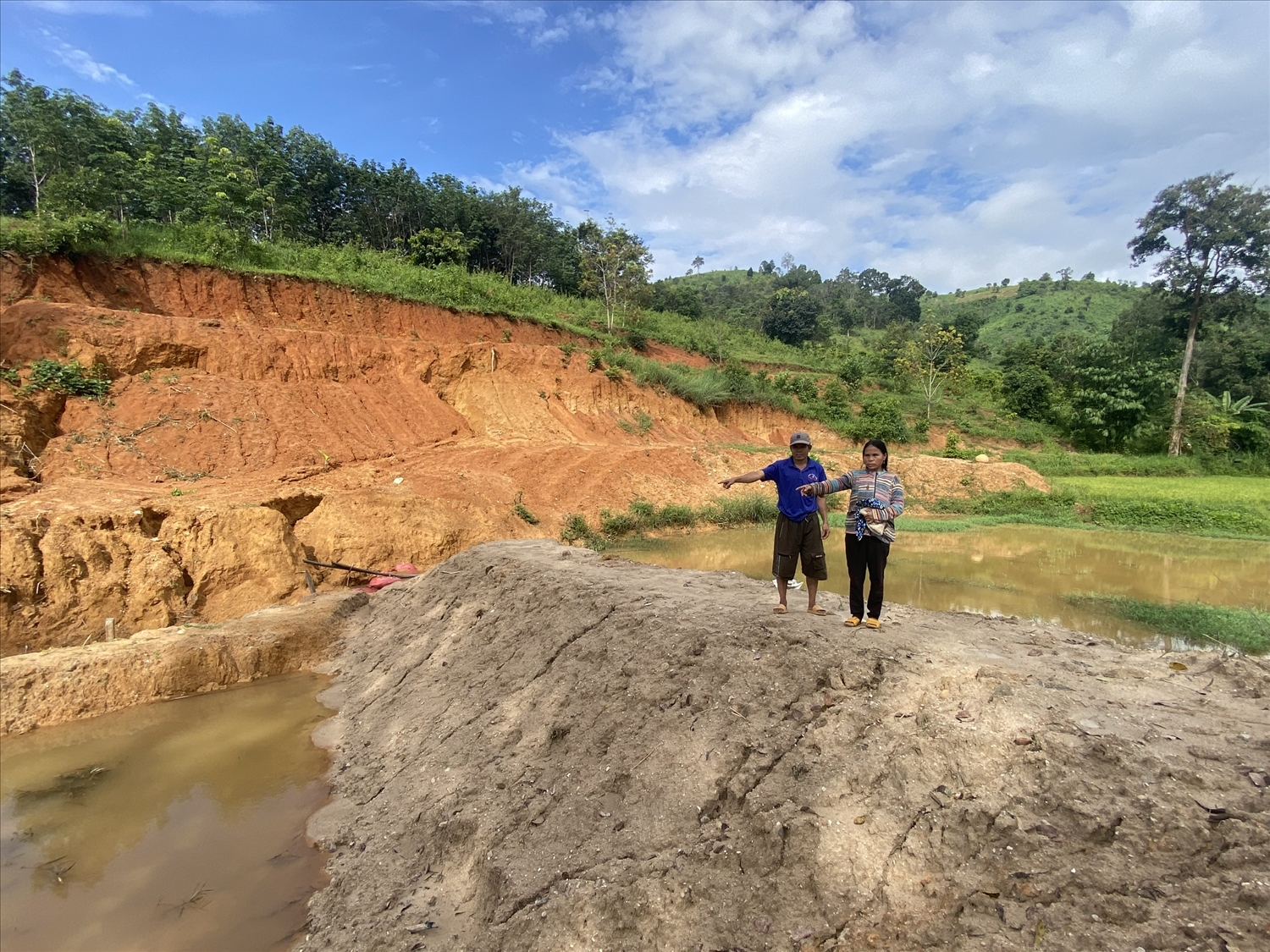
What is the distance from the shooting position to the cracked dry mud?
102 inches

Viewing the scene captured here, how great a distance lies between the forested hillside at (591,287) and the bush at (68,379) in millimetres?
4381

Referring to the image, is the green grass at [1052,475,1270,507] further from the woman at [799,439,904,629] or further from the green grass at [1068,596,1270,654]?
the woman at [799,439,904,629]

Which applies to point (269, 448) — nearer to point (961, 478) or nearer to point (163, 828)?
point (163, 828)

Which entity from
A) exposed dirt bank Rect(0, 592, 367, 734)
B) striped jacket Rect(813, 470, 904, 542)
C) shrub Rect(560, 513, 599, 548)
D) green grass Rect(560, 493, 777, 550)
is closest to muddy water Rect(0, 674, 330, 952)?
exposed dirt bank Rect(0, 592, 367, 734)

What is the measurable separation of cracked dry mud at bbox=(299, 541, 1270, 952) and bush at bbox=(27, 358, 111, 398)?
1207 centimetres

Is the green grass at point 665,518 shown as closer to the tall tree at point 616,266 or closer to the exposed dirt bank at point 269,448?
the exposed dirt bank at point 269,448

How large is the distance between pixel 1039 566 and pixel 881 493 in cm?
1004

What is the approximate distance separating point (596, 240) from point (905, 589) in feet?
99.7

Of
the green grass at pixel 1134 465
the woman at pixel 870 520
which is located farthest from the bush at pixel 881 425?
the woman at pixel 870 520

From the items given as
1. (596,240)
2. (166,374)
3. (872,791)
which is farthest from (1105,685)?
(596,240)

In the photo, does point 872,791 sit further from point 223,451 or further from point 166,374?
point 166,374

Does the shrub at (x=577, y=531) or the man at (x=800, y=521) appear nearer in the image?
the man at (x=800, y=521)

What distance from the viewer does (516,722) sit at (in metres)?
5.14

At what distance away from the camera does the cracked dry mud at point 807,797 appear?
2.58m
